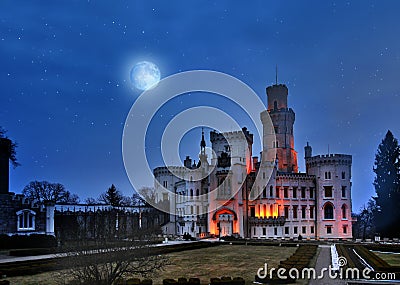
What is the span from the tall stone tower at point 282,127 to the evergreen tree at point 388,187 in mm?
20223

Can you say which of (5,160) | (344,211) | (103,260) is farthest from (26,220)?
(344,211)

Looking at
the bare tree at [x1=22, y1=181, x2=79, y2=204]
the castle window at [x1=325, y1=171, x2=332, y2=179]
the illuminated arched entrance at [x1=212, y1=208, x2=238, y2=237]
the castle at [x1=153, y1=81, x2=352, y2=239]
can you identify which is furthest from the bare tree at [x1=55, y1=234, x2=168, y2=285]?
the bare tree at [x1=22, y1=181, x2=79, y2=204]

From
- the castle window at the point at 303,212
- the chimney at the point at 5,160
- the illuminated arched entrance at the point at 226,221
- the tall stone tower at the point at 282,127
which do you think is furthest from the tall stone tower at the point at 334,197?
the chimney at the point at 5,160

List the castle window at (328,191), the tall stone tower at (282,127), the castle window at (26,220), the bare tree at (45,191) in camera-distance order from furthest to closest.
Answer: the bare tree at (45,191), the tall stone tower at (282,127), the castle window at (328,191), the castle window at (26,220)

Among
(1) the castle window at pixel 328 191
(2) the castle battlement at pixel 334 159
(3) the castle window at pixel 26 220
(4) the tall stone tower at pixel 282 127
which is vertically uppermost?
(4) the tall stone tower at pixel 282 127

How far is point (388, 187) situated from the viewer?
2751 inches

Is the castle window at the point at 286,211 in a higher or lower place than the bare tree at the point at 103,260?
lower

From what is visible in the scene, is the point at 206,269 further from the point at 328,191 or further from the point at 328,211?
the point at 328,191

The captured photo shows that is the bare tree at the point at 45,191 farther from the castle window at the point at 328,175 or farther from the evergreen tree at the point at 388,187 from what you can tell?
the evergreen tree at the point at 388,187

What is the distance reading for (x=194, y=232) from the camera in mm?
78250

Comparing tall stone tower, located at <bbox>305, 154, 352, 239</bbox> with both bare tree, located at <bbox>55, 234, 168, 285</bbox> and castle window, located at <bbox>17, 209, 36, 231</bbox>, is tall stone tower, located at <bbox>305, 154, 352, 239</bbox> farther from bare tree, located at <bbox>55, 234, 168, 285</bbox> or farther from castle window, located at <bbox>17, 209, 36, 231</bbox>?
bare tree, located at <bbox>55, 234, 168, 285</bbox>

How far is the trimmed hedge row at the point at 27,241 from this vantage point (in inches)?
1736

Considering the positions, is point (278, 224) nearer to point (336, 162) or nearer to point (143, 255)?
point (336, 162)

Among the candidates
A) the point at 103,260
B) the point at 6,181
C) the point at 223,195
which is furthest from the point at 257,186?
the point at 103,260
